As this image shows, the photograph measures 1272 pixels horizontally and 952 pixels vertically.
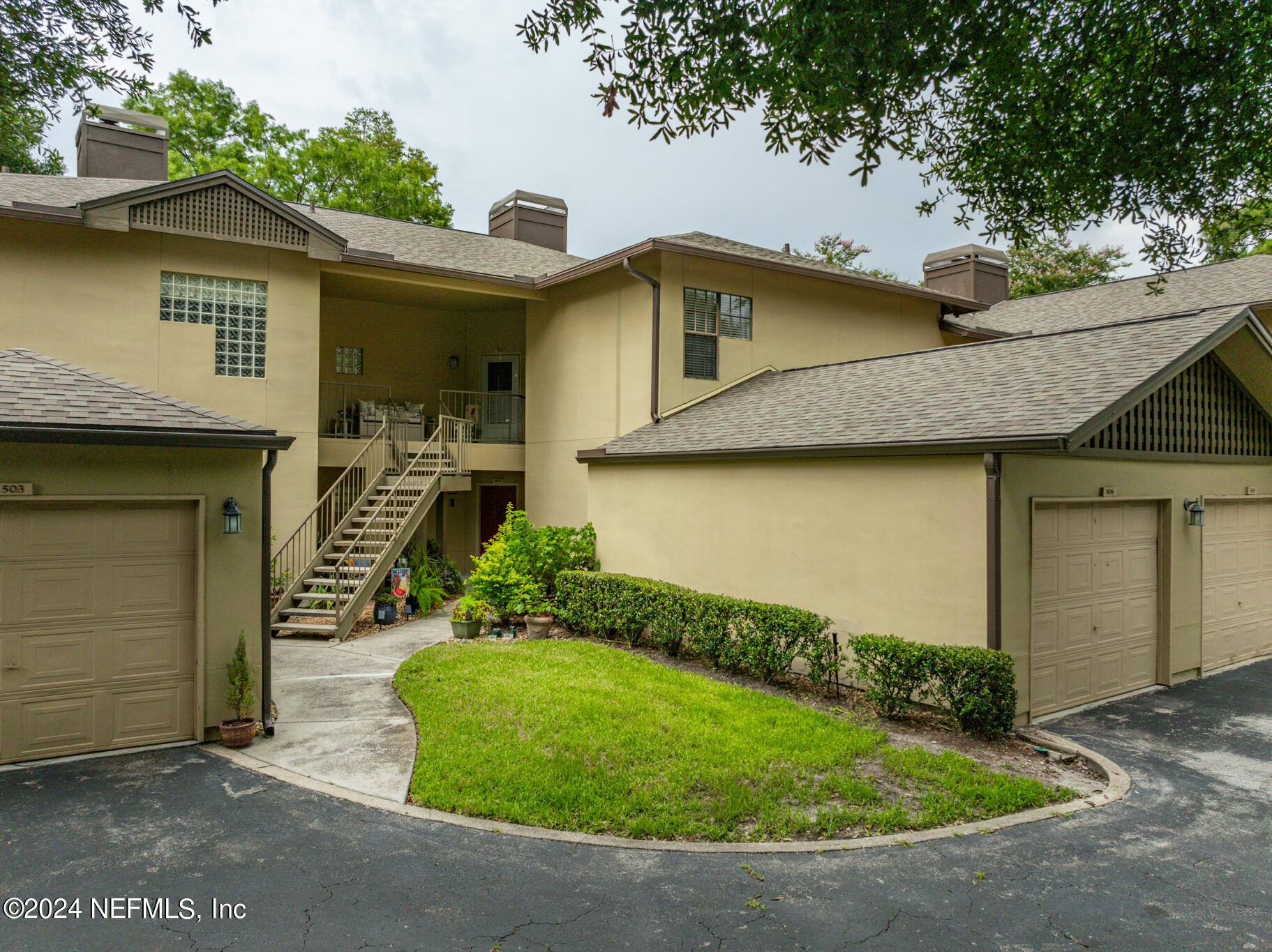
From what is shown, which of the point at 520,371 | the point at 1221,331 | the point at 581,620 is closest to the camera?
the point at 1221,331

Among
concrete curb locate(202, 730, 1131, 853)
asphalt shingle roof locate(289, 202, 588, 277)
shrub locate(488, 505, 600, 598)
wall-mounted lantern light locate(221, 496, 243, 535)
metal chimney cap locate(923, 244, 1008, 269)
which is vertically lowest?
concrete curb locate(202, 730, 1131, 853)

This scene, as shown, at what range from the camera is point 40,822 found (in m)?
5.37

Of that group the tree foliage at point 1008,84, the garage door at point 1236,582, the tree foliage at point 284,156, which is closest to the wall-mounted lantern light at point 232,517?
the tree foliage at point 1008,84

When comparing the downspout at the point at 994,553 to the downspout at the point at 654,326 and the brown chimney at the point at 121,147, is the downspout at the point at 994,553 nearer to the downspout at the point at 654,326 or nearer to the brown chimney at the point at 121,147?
the downspout at the point at 654,326

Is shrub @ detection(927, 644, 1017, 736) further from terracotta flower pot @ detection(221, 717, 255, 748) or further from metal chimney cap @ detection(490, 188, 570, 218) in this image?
metal chimney cap @ detection(490, 188, 570, 218)

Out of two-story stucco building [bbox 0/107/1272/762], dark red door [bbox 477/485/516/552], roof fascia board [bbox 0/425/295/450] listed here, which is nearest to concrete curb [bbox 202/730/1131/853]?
two-story stucco building [bbox 0/107/1272/762]

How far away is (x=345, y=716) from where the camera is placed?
7973 mm

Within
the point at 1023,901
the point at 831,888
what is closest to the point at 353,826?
the point at 831,888

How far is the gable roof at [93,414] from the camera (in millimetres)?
6262

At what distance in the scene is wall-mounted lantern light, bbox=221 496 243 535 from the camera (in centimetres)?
705

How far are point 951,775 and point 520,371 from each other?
44.5 feet

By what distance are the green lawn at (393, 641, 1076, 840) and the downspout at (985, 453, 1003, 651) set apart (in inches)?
57.1

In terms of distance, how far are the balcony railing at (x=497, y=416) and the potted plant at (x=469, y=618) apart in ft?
18.7

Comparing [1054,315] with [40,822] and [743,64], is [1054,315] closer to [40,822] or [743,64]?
[743,64]
